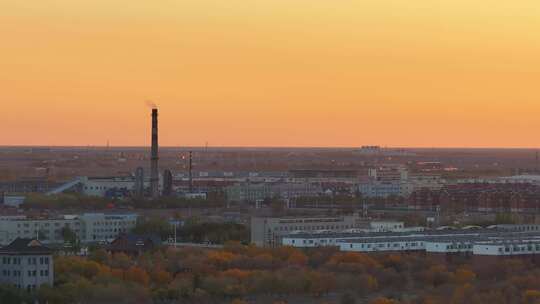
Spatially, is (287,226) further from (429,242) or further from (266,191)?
(266,191)

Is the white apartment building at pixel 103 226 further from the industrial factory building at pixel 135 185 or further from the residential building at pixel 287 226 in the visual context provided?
the industrial factory building at pixel 135 185

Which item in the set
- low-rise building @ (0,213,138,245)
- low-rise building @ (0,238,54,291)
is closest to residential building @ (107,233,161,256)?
low-rise building @ (0,213,138,245)

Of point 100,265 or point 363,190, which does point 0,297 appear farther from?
point 363,190

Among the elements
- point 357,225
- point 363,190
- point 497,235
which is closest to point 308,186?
point 363,190

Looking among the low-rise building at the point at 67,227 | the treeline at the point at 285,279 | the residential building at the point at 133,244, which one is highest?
the low-rise building at the point at 67,227

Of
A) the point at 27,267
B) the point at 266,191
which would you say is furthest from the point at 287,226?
the point at 266,191

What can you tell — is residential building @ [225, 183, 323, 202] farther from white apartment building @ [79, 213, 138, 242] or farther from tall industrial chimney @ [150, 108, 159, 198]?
white apartment building @ [79, 213, 138, 242]

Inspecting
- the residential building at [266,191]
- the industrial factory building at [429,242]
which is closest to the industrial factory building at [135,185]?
the residential building at [266,191]
